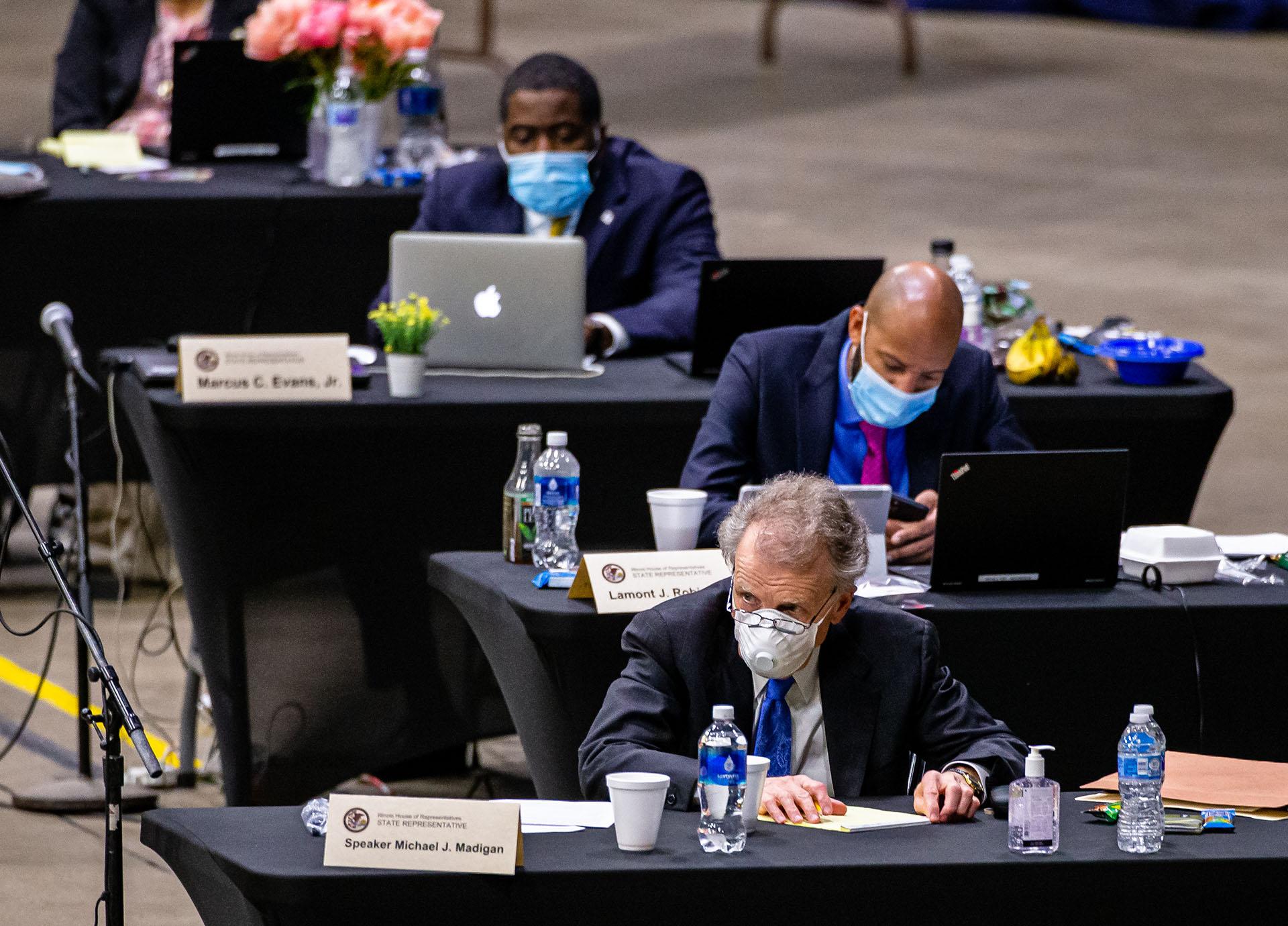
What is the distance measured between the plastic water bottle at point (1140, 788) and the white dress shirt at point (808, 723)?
509 mm

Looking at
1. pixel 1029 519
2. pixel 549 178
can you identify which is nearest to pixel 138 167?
pixel 549 178

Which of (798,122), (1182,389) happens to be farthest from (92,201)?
(798,122)

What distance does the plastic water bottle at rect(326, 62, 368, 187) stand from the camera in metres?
6.59

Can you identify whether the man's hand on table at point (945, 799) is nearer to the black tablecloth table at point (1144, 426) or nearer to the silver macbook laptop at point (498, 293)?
the black tablecloth table at point (1144, 426)

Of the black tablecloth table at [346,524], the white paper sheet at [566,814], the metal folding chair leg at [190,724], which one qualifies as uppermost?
the white paper sheet at [566,814]

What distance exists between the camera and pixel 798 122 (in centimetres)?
1366

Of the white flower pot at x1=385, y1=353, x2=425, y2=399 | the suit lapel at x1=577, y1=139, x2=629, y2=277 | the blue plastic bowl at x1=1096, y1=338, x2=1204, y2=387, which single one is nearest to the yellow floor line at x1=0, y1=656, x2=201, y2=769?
the white flower pot at x1=385, y1=353, x2=425, y2=399

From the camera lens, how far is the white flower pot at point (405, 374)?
479 cm

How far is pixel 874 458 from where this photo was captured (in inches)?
174

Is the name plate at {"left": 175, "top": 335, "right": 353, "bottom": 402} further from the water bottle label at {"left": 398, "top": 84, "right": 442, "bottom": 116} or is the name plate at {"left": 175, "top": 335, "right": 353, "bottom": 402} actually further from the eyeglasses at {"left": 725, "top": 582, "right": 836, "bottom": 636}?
the water bottle label at {"left": 398, "top": 84, "right": 442, "bottom": 116}

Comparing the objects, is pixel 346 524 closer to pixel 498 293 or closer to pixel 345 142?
pixel 498 293

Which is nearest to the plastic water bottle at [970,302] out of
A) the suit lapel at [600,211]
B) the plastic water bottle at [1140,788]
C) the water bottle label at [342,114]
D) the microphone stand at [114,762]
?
the suit lapel at [600,211]

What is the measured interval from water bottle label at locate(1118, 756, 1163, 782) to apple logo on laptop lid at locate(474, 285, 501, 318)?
2.43m

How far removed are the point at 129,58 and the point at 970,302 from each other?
3611mm
